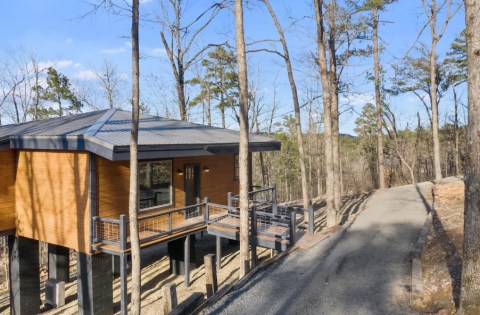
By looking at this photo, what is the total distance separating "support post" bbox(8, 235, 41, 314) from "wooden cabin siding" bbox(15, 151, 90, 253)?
1.98ft

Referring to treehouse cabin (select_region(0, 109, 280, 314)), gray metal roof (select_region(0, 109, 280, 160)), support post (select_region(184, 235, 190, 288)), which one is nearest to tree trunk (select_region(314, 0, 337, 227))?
gray metal roof (select_region(0, 109, 280, 160))

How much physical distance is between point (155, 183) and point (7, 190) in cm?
467

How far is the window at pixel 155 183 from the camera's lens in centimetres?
1138

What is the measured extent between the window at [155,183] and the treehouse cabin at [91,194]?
33 mm

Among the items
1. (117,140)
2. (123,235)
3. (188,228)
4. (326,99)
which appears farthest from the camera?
(326,99)

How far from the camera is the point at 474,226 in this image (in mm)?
5238

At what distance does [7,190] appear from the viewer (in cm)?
1129

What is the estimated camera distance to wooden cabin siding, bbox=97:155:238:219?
10.1 metres

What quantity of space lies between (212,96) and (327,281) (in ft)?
77.5

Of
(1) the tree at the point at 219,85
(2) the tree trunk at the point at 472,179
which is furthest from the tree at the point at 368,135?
(2) the tree trunk at the point at 472,179

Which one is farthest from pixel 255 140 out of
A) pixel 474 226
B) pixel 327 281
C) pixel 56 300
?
pixel 474 226

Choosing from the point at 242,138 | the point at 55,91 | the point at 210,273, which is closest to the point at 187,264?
the point at 210,273

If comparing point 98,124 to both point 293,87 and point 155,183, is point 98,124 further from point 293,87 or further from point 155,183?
point 293,87

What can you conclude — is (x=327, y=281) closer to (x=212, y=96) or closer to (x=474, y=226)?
(x=474, y=226)
